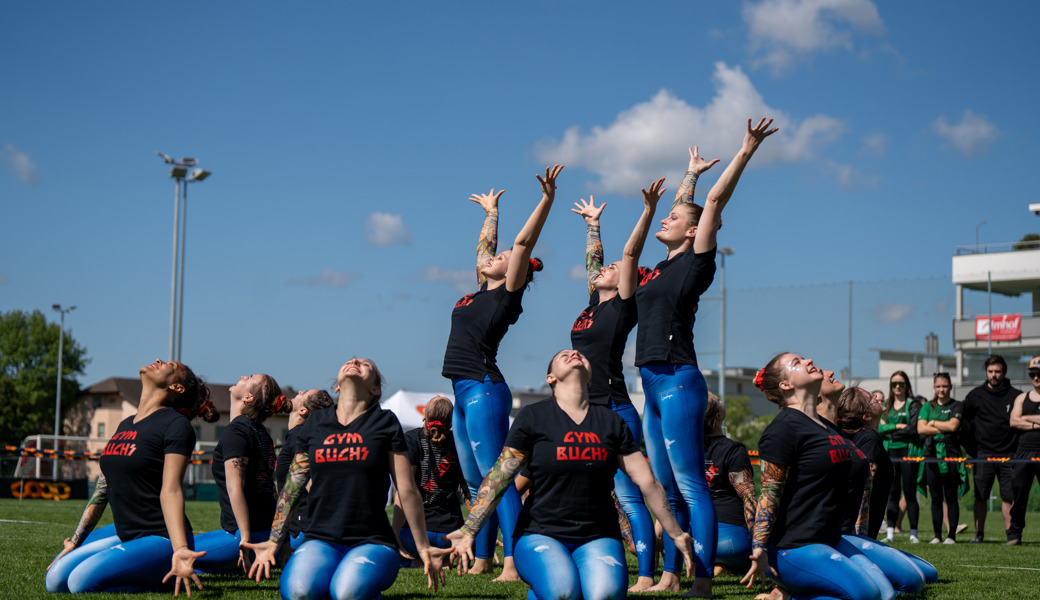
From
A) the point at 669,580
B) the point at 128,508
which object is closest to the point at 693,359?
the point at 669,580

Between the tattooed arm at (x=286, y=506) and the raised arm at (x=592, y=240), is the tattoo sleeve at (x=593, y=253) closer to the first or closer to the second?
the raised arm at (x=592, y=240)

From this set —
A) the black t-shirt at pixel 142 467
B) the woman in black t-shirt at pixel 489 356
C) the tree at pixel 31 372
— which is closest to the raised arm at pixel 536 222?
the woman in black t-shirt at pixel 489 356

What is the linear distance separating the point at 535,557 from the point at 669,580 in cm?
134

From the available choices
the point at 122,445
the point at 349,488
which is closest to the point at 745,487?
the point at 349,488

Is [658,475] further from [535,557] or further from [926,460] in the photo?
[926,460]

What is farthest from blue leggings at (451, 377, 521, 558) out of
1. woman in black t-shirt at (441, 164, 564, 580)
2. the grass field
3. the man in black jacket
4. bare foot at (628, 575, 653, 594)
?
the man in black jacket

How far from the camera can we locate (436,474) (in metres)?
8.41

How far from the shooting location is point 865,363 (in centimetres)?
3269

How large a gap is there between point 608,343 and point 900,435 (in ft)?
25.0

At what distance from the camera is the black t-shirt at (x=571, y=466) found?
535 centimetres

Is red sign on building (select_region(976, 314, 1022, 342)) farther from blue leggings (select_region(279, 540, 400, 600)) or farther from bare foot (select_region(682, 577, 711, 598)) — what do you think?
blue leggings (select_region(279, 540, 400, 600))

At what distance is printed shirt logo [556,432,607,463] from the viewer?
533 centimetres

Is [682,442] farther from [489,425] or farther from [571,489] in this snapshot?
[489,425]

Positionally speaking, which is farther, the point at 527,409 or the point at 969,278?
the point at 969,278
